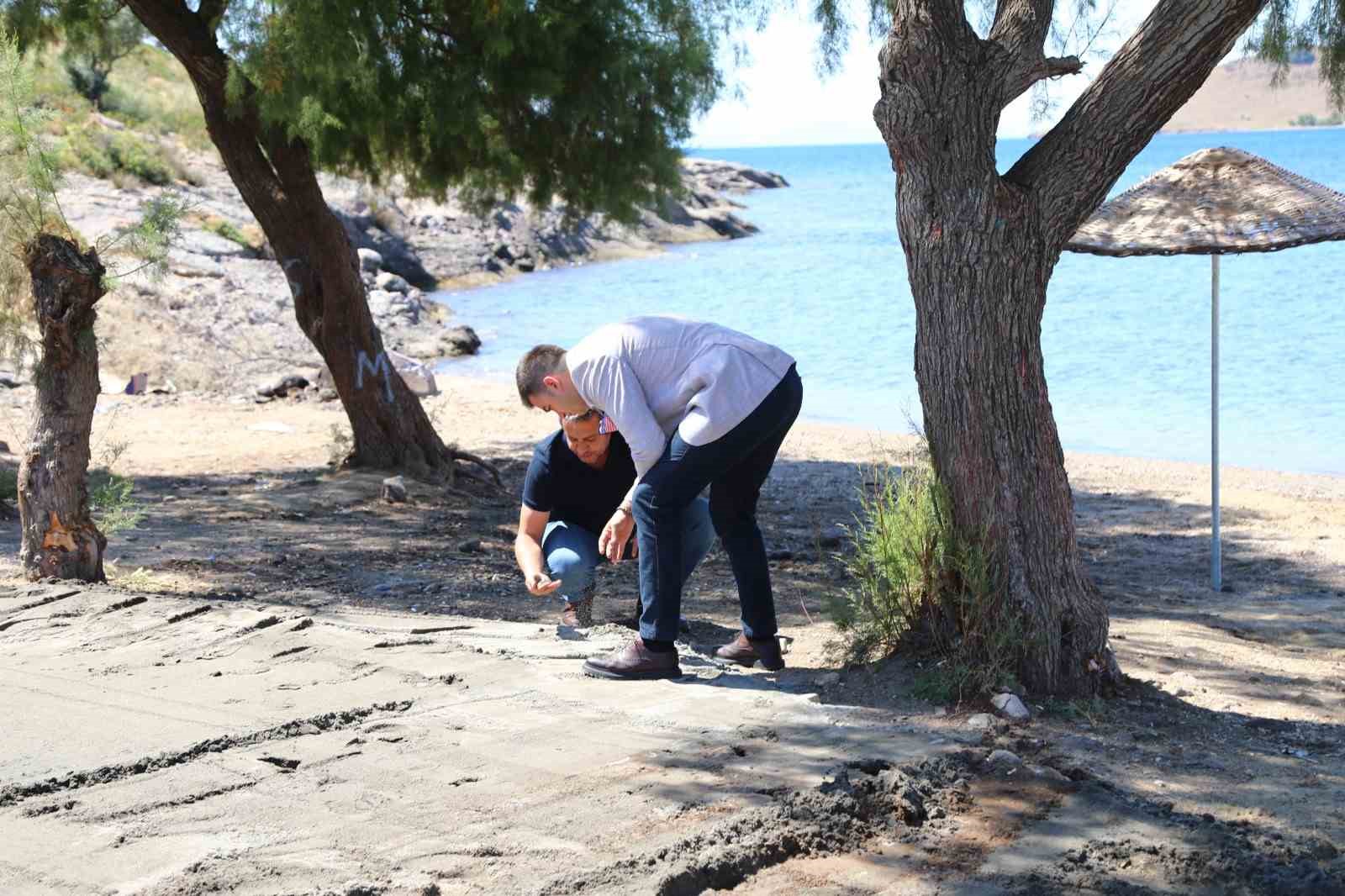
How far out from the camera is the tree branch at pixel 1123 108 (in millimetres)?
4809

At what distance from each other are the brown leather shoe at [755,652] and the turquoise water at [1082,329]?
4055 millimetres

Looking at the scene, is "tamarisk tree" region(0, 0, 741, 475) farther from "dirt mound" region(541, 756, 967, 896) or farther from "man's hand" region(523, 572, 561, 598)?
"dirt mound" region(541, 756, 967, 896)

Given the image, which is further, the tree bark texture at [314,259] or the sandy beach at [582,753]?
the tree bark texture at [314,259]

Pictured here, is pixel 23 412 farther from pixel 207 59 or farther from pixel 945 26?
pixel 945 26

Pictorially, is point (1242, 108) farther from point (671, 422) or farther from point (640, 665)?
point (640, 665)

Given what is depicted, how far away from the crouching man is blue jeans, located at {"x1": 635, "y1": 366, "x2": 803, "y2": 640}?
0.35 meters

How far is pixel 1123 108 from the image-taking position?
4910 mm

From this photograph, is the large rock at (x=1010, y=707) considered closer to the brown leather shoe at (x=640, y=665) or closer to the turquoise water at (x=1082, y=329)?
the brown leather shoe at (x=640, y=665)

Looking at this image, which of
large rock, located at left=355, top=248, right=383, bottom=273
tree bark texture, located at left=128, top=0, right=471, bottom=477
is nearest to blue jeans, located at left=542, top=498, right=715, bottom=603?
tree bark texture, located at left=128, top=0, right=471, bottom=477

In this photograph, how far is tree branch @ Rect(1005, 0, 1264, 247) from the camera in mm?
4809

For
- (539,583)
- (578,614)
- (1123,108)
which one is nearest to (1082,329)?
(578,614)

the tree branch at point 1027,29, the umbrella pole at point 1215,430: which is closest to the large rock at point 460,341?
the umbrella pole at point 1215,430

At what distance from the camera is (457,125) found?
926 centimetres

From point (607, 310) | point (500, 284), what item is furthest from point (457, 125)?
point (500, 284)
